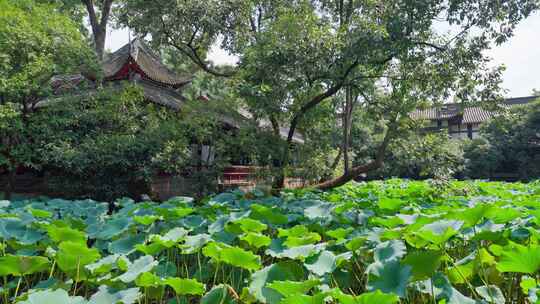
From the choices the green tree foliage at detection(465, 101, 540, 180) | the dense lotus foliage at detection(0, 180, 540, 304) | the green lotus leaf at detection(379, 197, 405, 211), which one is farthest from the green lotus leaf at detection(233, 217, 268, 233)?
the green tree foliage at detection(465, 101, 540, 180)

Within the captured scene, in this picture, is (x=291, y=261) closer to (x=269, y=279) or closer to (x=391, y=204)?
(x=269, y=279)

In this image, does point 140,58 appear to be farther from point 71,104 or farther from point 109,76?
point 71,104

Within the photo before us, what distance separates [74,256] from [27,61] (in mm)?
7264

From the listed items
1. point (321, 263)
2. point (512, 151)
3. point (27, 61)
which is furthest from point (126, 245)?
point (512, 151)

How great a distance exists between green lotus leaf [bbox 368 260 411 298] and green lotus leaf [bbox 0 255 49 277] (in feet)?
5.28

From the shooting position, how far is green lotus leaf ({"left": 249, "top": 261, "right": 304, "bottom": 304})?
1.58m

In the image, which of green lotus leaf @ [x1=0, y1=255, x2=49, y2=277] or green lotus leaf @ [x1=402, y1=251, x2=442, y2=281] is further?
green lotus leaf @ [x1=0, y1=255, x2=49, y2=277]

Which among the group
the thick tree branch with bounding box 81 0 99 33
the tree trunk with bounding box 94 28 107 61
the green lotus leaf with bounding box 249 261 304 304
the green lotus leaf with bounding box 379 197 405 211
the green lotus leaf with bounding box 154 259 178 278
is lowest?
the green lotus leaf with bounding box 154 259 178 278

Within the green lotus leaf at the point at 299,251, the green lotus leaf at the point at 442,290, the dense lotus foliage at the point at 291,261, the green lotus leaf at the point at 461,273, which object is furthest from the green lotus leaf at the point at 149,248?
the green lotus leaf at the point at 461,273

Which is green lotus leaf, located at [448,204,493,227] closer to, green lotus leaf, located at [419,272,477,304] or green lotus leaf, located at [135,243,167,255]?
green lotus leaf, located at [419,272,477,304]

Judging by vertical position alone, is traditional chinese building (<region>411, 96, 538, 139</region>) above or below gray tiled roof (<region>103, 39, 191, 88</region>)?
below

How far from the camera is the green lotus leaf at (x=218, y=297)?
1.72 meters

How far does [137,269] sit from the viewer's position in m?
1.88

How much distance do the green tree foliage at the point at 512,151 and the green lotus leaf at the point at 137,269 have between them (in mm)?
18423
